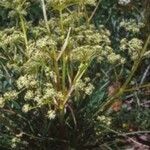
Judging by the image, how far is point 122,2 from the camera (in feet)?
13.9

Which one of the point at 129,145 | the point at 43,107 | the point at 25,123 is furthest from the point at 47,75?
the point at 129,145

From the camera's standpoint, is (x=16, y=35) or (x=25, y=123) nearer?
(x=16, y=35)

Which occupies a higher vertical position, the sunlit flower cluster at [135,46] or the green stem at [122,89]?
the sunlit flower cluster at [135,46]

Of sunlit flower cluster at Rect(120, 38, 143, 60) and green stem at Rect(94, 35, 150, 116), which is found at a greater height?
sunlit flower cluster at Rect(120, 38, 143, 60)

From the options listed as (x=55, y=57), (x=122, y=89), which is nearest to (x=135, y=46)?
(x=122, y=89)

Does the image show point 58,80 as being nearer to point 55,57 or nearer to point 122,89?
point 55,57

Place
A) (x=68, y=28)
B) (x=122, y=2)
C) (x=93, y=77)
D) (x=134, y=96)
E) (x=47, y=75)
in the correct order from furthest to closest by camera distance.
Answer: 1. (x=122, y=2)
2. (x=134, y=96)
3. (x=93, y=77)
4. (x=68, y=28)
5. (x=47, y=75)

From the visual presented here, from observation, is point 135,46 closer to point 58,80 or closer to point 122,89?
point 122,89

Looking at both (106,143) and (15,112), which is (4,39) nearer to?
(15,112)

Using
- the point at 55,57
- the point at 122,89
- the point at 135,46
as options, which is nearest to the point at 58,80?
the point at 55,57

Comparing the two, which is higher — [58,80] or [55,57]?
Result: [55,57]

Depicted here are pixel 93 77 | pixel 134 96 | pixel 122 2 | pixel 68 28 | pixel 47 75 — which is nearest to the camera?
pixel 47 75

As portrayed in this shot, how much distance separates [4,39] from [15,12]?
196 millimetres

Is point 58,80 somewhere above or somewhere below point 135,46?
below
